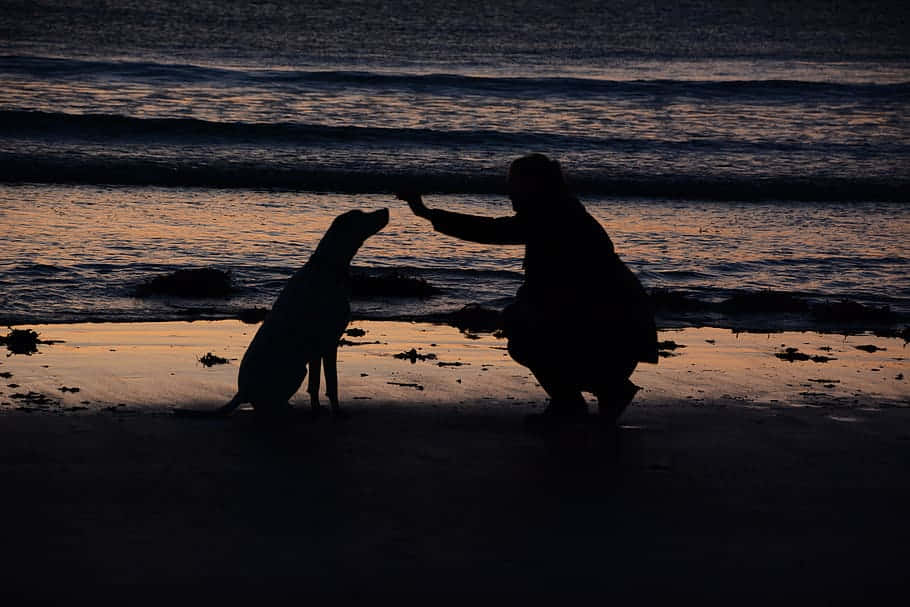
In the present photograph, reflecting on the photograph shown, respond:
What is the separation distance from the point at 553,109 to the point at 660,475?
22613mm

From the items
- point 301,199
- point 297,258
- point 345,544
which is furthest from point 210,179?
point 345,544

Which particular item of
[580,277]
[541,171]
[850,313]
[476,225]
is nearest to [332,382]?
[476,225]

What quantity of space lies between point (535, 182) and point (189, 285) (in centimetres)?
474

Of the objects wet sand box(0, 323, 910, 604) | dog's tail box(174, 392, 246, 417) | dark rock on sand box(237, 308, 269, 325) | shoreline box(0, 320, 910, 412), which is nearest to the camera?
wet sand box(0, 323, 910, 604)

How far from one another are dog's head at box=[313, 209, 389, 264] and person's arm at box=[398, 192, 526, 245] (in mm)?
286

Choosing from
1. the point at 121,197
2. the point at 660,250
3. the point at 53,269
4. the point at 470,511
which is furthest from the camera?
the point at 121,197

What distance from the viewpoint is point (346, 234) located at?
6.29 meters

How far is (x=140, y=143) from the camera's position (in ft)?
70.0

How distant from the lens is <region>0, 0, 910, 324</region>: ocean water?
446 inches

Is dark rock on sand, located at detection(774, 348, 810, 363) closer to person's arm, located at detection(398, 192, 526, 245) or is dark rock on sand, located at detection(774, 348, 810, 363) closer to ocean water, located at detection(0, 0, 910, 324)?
ocean water, located at detection(0, 0, 910, 324)

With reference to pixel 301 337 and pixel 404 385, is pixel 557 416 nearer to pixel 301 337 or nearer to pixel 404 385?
pixel 404 385

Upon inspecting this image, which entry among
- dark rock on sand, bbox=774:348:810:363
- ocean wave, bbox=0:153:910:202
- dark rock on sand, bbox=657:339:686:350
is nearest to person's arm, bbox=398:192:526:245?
dark rock on sand, bbox=657:339:686:350

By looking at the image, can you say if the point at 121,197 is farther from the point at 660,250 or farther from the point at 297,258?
the point at 660,250

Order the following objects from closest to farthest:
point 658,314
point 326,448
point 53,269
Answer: point 326,448 → point 658,314 → point 53,269
